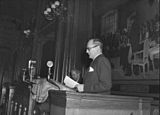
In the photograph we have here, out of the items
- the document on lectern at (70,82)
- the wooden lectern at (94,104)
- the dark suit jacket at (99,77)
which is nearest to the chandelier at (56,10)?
the dark suit jacket at (99,77)

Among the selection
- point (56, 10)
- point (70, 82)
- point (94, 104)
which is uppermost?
point (56, 10)

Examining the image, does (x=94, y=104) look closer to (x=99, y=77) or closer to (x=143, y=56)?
(x=99, y=77)

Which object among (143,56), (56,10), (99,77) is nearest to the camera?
(99,77)

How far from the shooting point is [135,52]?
385 centimetres

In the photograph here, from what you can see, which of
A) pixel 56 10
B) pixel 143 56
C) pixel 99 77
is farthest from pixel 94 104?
pixel 56 10

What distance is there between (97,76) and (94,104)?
501 mm

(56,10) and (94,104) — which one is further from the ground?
(56,10)

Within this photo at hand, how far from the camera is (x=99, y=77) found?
2.53 m

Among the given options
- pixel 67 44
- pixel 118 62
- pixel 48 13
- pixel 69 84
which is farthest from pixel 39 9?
pixel 69 84

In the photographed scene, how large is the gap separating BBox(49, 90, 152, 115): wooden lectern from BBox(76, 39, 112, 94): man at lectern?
235 millimetres

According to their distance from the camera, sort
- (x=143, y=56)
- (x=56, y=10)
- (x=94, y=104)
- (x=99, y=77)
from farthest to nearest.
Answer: (x=56, y=10) < (x=143, y=56) < (x=99, y=77) < (x=94, y=104)

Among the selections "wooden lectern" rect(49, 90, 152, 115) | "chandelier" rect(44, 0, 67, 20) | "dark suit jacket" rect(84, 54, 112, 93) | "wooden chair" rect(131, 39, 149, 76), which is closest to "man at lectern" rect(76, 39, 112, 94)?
"dark suit jacket" rect(84, 54, 112, 93)

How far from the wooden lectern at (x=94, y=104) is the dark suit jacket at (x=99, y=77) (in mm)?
228

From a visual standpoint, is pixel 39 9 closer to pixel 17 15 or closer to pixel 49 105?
pixel 17 15
